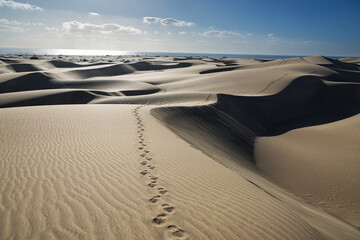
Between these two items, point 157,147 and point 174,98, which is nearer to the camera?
point 157,147

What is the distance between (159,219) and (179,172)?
168 centimetres

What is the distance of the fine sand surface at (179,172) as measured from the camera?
2881 millimetres

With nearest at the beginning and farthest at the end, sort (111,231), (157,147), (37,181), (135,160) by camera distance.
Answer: (111,231), (37,181), (135,160), (157,147)

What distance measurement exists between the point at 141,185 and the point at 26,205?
1.63 metres

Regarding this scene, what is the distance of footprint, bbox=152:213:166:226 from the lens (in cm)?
286

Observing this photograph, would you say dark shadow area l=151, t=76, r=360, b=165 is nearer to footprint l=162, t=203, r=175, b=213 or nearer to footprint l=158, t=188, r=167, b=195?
footprint l=158, t=188, r=167, b=195

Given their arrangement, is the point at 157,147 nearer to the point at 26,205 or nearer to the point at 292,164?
the point at 26,205

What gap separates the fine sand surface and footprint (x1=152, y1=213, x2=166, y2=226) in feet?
0.04

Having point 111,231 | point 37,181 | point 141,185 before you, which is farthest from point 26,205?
point 141,185

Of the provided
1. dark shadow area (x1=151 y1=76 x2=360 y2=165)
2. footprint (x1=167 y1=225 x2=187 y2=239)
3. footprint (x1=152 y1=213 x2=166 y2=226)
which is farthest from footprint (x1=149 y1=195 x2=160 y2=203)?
dark shadow area (x1=151 y1=76 x2=360 y2=165)

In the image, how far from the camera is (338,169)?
8.69 m

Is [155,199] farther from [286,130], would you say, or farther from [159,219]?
[286,130]

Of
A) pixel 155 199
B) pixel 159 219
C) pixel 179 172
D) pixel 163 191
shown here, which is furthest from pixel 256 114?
pixel 159 219

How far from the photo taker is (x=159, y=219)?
2936mm
